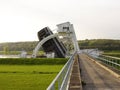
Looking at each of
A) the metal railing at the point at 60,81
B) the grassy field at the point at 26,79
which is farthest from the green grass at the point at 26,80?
the metal railing at the point at 60,81

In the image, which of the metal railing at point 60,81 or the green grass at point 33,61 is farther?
the green grass at point 33,61

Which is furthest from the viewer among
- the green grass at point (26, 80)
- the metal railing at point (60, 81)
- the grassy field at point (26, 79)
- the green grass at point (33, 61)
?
the green grass at point (33, 61)

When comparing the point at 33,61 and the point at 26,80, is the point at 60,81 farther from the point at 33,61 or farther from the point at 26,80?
the point at 33,61

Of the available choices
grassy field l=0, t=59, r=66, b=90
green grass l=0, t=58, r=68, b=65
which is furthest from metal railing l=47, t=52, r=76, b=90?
green grass l=0, t=58, r=68, b=65

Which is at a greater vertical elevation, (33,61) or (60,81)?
(33,61)

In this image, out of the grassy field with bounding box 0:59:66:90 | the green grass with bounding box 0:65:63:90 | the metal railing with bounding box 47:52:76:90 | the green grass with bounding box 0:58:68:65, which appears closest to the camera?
the metal railing with bounding box 47:52:76:90

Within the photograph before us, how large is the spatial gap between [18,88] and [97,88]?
22.5ft

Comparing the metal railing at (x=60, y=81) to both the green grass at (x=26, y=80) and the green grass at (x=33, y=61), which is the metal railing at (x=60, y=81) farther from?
the green grass at (x=33, y=61)

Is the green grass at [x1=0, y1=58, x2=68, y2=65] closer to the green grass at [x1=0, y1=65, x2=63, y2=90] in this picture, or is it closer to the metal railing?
the green grass at [x1=0, y1=65, x2=63, y2=90]

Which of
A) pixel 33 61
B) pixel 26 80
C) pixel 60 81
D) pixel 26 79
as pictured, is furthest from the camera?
pixel 33 61

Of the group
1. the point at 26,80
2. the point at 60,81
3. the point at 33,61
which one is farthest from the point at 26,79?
the point at 33,61

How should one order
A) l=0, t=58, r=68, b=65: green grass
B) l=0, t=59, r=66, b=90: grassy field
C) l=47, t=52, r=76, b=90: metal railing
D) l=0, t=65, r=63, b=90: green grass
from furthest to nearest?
1. l=0, t=58, r=68, b=65: green grass
2. l=0, t=59, r=66, b=90: grassy field
3. l=0, t=65, r=63, b=90: green grass
4. l=47, t=52, r=76, b=90: metal railing

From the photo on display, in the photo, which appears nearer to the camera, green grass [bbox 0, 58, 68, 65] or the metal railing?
the metal railing

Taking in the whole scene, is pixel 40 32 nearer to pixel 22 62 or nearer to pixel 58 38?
pixel 58 38
